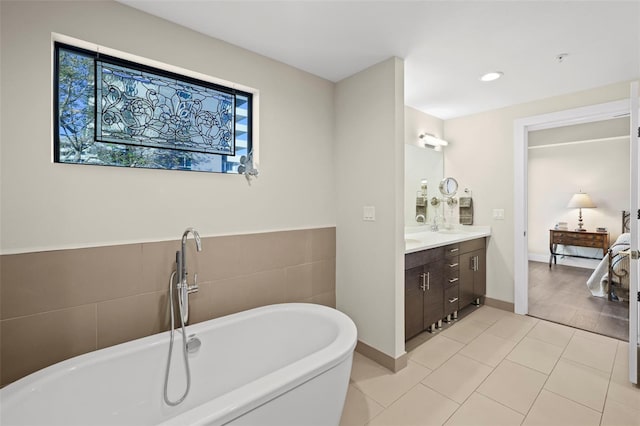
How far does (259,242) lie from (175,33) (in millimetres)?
1438


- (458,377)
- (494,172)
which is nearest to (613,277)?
(494,172)

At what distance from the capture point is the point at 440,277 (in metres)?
2.75

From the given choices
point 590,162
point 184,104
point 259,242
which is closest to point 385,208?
point 259,242

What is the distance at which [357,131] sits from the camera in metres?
2.42

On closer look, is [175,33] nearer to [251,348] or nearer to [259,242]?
[259,242]

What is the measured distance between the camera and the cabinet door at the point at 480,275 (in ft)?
10.8

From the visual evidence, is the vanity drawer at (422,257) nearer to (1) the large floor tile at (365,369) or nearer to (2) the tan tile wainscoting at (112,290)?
(1) the large floor tile at (365,369)

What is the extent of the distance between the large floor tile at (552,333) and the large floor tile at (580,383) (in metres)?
0.37

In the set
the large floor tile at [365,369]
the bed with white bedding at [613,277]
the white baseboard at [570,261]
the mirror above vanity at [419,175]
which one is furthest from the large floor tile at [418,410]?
the white baseboard at [570,261]

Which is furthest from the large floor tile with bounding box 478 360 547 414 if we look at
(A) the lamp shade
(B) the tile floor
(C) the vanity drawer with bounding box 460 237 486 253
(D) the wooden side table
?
(A) the lamp shade

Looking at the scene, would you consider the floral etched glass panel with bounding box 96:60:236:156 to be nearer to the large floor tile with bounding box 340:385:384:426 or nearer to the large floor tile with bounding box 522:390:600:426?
the large floor tile with bounding box 340:385:384:426

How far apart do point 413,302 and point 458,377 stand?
600mm

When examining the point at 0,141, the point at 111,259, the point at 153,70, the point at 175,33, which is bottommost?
the point at 111,259

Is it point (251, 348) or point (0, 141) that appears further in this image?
point (251, 348)
